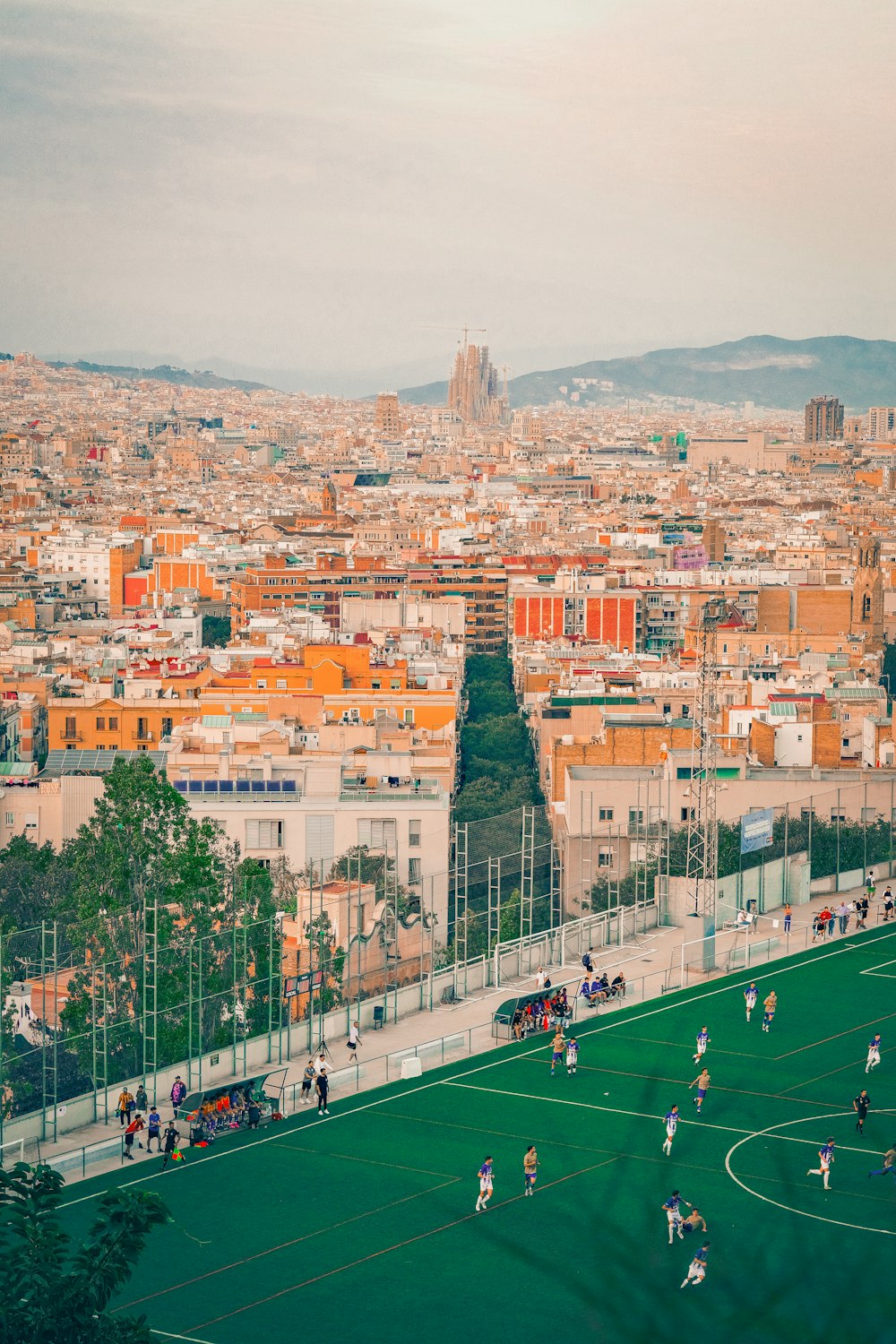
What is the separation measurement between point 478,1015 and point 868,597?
157 ft

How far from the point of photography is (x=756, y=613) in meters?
73.2

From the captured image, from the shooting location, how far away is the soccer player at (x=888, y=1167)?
18125mm

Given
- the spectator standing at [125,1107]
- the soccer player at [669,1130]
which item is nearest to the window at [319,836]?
the spectator standing at [125,1107]

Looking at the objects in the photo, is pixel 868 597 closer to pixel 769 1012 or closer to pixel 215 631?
pixel 215 631

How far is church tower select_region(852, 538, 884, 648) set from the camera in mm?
67875

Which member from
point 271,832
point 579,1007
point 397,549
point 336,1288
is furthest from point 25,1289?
point 397,549

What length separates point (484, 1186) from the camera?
17.5 metres

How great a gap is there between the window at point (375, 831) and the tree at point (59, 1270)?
1791 centimetres

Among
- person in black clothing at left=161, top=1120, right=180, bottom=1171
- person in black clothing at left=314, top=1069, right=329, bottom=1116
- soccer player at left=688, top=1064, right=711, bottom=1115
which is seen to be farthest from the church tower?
person in black clothing at left=161, top=1120, right=180, bottom=1171

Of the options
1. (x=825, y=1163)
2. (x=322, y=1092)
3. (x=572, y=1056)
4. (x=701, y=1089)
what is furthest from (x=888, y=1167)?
(x=322, y=1092)

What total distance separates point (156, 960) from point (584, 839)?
10615 mm

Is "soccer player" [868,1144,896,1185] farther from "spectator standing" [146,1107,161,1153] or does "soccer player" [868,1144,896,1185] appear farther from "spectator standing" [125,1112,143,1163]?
"spectator standing" [125,1112,143,1163]

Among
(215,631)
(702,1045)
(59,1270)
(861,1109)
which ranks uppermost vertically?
(215,631)

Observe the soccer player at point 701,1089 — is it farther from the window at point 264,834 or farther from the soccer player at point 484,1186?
the window at point 264,834
